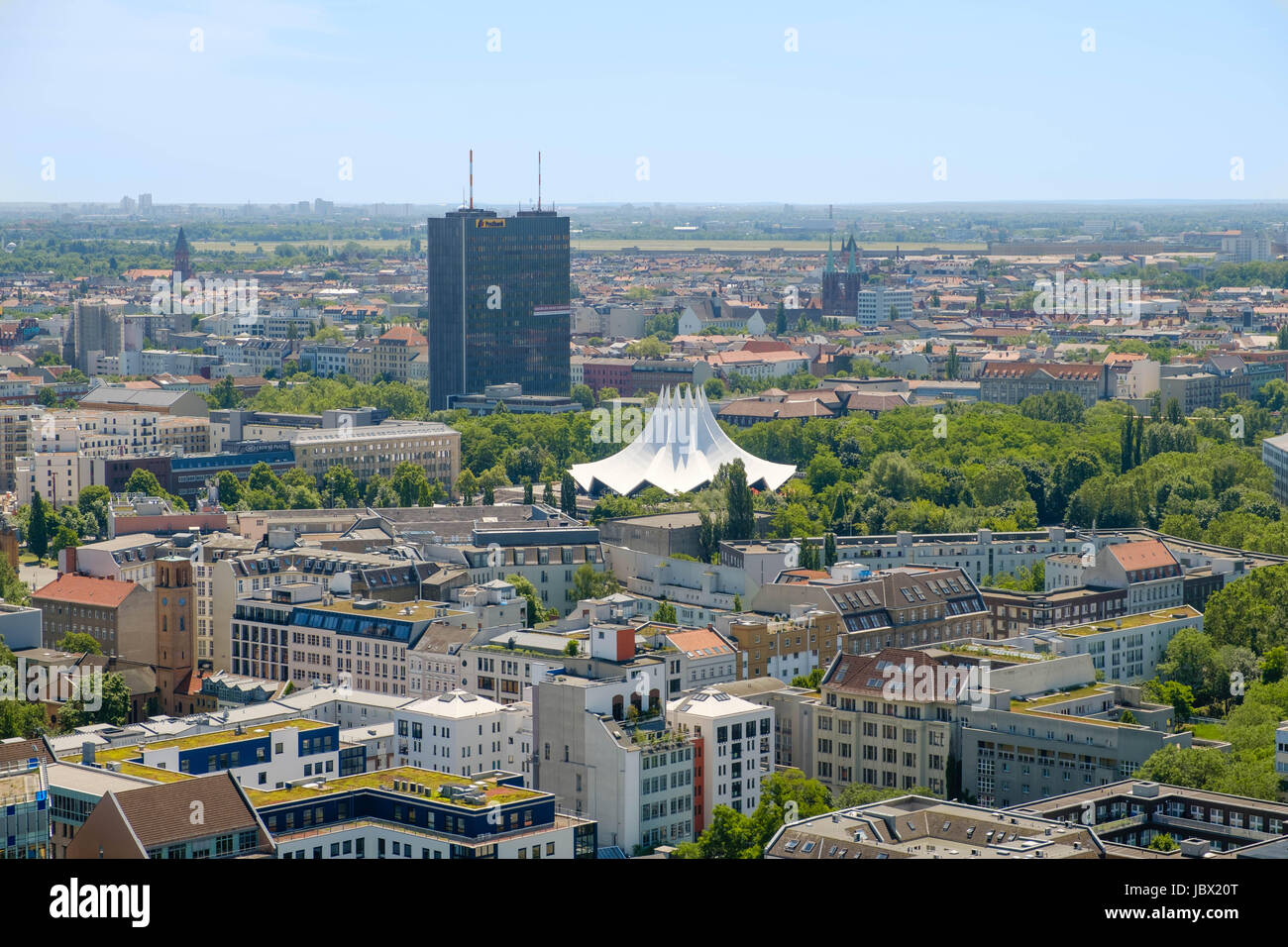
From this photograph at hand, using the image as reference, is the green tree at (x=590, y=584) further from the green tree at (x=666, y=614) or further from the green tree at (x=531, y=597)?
the green tree at (x=666, y=614)

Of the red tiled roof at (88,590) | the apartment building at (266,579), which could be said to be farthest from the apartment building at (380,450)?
the apartment building at (266,579)

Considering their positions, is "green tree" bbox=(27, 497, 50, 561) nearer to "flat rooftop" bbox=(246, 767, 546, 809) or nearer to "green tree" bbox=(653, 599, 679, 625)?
"green tree" bbox=(653, 599, 679, 625)

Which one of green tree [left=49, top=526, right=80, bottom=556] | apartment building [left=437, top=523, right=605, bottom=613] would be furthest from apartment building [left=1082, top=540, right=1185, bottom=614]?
green tree [left=49, top=526, right=80, bottom=556]

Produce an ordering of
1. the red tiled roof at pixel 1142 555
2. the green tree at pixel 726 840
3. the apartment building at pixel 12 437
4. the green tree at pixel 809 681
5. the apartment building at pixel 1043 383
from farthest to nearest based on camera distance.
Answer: the apartment building at pixel 1043 383, the apartment building at pixel 12 437, the red tiled roof at pixel 1142 555, the green tree at pixel 809 681, the green tree at pixel 726 840

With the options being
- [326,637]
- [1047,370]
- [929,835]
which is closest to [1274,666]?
[929,835]
